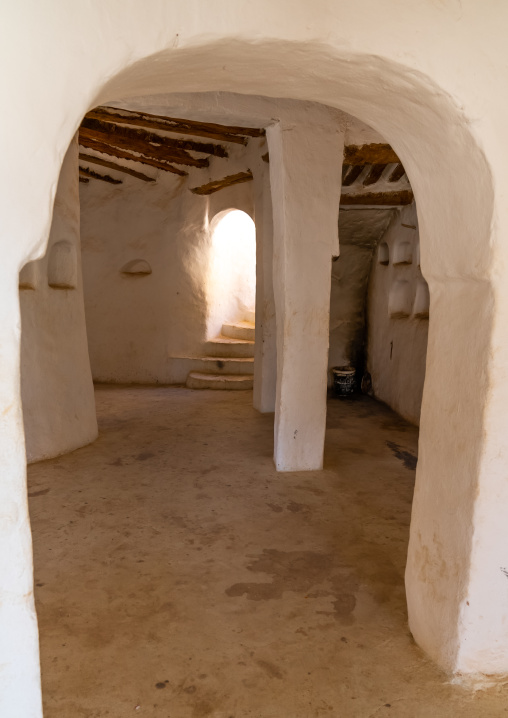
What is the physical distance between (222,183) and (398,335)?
3435 millimetres

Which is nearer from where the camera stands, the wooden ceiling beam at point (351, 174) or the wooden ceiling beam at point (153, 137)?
the wooden ceiling beam at point (153, 137)

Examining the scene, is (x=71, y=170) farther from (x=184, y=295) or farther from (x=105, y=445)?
(x=184, y=295)

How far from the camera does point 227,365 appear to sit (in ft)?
30.2

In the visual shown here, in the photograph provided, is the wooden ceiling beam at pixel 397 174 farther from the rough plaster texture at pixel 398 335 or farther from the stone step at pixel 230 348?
the stone step at pixel 230 348

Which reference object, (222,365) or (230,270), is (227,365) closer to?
(222,365)

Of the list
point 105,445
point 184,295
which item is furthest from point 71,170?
point 184,295

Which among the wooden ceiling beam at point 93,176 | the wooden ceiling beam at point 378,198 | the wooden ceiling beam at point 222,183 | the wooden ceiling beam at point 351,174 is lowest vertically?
the wooden ceiling beam at point 378,198

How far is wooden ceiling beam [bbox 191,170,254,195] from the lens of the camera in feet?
25.0

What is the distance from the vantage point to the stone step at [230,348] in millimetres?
9469

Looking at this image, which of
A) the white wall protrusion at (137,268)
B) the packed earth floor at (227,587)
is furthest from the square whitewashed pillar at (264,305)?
the white wall protrusion at (137,268)

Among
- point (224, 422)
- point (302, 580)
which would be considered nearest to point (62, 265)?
point (224, 422)

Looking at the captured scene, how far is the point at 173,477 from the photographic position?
15.7 feet

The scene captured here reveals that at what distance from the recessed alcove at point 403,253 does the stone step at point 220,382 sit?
3.00 meters

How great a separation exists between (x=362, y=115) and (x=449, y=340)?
3.32 feet
